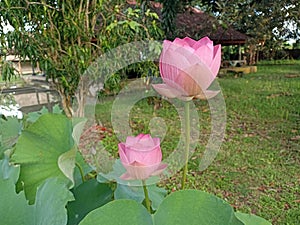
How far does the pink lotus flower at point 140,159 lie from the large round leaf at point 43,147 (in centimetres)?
19

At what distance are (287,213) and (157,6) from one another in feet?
19.8

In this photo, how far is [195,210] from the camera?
1.22 feet

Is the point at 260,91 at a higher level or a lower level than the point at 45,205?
lower

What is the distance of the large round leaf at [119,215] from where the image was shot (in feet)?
1.16

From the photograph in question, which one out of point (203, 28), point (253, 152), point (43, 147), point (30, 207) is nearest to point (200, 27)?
point (203, 28)

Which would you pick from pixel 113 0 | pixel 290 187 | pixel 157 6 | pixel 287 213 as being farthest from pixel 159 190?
pixel 157 6

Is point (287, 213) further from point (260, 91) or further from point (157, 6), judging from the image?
point (157, 6)

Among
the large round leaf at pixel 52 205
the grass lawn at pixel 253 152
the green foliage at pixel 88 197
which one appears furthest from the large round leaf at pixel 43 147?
the grass lawn at pixel 253 152

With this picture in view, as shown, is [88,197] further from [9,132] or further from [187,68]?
[9,132]

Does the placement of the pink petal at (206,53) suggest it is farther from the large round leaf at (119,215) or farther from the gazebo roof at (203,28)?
the gazebo roof at (203,28)

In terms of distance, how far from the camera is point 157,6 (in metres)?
7.72

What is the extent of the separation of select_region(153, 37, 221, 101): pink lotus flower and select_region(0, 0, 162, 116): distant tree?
2.63 metres

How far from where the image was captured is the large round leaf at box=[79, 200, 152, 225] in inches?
14.0

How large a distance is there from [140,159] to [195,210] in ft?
0.35
